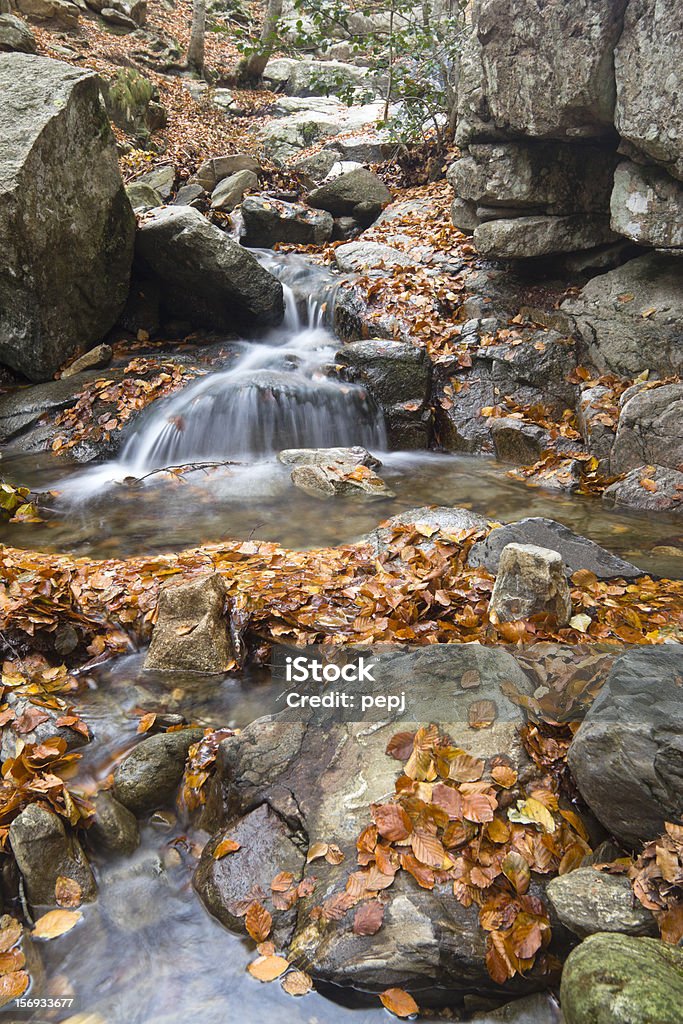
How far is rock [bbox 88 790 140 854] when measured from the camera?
2.66 meters

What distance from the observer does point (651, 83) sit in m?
6.19

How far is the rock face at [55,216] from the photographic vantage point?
8.16m

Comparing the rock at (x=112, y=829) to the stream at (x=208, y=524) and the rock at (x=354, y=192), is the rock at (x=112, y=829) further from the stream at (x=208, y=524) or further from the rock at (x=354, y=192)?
the rock at (x=354, y=192)

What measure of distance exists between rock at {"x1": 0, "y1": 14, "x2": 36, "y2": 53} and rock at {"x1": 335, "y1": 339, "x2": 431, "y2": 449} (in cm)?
1210

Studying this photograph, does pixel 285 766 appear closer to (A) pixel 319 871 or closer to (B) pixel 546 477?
(A) pixel 319 871

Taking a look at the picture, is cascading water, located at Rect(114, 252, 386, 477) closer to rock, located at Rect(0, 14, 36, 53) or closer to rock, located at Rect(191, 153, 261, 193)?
rock, located at Rect(191, 153, 261, 193)

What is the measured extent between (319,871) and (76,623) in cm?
218

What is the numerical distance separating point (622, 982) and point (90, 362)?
9.82 m

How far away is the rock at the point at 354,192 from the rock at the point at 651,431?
877 cm

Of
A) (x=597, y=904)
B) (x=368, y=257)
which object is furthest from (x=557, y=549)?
(x=368, y=257)

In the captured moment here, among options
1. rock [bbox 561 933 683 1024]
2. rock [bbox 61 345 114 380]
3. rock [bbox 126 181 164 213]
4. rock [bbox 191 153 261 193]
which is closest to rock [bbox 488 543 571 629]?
rock [bbox 561 933 683 1024]

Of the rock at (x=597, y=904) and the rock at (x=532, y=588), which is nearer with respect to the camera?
the rock at (x=597, y=904)

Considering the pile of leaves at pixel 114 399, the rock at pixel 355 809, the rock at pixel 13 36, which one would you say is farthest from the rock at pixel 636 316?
the rock at pixel 13 36

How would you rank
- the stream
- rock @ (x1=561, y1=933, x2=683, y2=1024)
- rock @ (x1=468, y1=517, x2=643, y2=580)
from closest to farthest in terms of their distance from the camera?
rock @ (x1=561, y1=933, x2=683, y2=1024) → the stream → rock @ (x1=468, y1=517, x2=643, y2=580)
